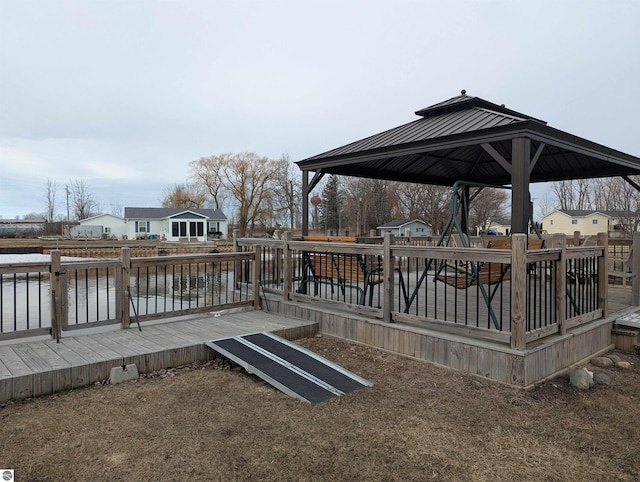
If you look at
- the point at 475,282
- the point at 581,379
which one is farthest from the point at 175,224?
the point at 581,379

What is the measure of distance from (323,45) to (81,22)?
240 inches

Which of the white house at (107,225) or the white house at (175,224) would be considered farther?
the white house at (107,225)

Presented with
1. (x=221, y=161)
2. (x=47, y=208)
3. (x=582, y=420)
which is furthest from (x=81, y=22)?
(x=47, y=208)

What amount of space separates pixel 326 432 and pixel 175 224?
37.7m

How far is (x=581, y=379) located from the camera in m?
3.58

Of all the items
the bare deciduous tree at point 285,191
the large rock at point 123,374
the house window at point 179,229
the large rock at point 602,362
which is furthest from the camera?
the bare deciduous tree at point 285,191

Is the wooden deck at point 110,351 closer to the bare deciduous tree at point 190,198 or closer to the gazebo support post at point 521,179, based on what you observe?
the gazebo support post at point 521,179

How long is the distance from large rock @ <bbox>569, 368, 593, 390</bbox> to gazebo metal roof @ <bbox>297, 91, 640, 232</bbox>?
5.38ft

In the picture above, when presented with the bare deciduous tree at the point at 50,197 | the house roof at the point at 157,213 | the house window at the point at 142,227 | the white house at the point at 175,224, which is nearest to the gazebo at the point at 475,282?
the white house at the point at 175,224

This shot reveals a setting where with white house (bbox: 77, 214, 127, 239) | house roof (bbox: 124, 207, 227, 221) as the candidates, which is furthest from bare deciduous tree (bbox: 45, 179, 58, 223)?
house roof (bbox: 124, 207, 227, 221)

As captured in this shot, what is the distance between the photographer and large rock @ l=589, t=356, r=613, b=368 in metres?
4.20

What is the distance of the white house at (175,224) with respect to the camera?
124 feet

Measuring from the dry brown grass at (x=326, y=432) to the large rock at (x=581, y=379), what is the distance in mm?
86

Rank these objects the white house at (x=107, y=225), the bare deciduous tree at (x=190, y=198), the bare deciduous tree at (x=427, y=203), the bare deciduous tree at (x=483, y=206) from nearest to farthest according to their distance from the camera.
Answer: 1. the bare deciduous tree at (x=427, y=203)
2. the bare deciduous tree at (x=483, y=206)
3. the white house at (x=107, y=225)
4. the bare deciduous tree at (x=190, y=198)
